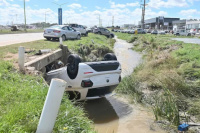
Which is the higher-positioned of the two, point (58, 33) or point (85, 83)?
point (58, 33)

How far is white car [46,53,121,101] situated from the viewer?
638 cm

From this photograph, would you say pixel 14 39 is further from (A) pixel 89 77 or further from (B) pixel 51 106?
(B) pixel 51 106

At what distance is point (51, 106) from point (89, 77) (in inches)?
144

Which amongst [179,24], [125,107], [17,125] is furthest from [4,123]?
[179,24]

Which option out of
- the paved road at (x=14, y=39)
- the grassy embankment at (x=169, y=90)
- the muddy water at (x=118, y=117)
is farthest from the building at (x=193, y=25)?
the muddy water at (x=118, y=117)

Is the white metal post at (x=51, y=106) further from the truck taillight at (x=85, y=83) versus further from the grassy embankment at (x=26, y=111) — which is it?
the truck taillight at (x=85, y=83)

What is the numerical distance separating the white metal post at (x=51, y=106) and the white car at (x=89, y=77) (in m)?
3.34

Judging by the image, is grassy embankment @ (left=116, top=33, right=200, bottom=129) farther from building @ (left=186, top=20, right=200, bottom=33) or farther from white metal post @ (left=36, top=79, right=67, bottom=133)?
building @ (left=186, top=20, right=200, bottom=33)

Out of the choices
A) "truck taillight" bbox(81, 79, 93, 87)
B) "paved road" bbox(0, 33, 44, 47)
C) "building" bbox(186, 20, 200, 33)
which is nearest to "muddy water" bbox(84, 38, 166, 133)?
"truck taillight" bbox(81, 79, 93, 87)

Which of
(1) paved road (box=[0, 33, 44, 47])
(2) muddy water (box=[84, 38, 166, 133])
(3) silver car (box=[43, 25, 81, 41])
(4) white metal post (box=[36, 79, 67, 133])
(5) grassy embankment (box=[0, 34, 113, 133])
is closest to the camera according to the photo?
(4) white metal post (box=[36, 79, 67, 133])

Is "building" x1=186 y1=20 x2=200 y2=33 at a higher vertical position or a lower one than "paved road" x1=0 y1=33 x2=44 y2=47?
higher

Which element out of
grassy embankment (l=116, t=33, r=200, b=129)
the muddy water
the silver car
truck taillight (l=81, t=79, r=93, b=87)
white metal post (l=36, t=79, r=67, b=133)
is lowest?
the muddy water

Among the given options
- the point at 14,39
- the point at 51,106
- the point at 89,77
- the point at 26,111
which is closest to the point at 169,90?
the point at 89,77

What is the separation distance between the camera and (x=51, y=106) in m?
2.80
